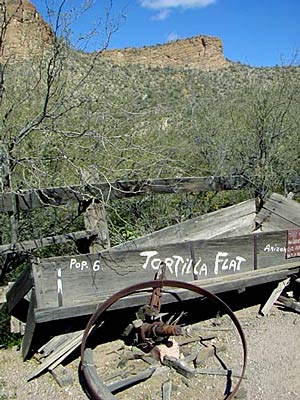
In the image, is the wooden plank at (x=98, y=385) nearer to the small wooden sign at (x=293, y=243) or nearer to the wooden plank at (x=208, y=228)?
the wooden plank at (x=208, y=228)

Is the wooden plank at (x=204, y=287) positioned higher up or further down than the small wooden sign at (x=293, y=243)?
further down

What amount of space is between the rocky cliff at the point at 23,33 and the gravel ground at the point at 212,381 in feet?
9.98

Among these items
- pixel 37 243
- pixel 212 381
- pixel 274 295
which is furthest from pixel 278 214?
pixel 37 243

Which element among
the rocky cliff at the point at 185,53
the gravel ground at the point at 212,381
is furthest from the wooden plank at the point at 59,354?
the rocky cliff at the point at 185,53

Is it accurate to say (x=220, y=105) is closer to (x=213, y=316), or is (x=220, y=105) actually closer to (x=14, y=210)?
(x=213, y=316)

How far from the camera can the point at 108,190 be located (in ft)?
16.4

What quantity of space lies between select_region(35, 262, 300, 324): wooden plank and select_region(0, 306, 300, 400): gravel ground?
51 centimetres

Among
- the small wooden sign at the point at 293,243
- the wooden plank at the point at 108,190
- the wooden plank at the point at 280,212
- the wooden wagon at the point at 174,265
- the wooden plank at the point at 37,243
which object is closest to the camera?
the wooden wagon at the point at 174,265

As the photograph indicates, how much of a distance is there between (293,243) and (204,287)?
145 centimetres

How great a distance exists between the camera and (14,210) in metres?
4.51

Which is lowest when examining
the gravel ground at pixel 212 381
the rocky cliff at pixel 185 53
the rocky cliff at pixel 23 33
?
the gravel ground at pixel 212 381

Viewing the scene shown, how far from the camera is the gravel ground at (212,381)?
392cm

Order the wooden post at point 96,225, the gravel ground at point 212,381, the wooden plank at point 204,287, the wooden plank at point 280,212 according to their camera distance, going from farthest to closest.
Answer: the wooden plank at point 280,212, the wooden post at point 96,225, the wooden plank at point 204,287, the gravel ground at point 212,381

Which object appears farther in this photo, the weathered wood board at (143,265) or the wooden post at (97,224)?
the wooden post at (97,224)
